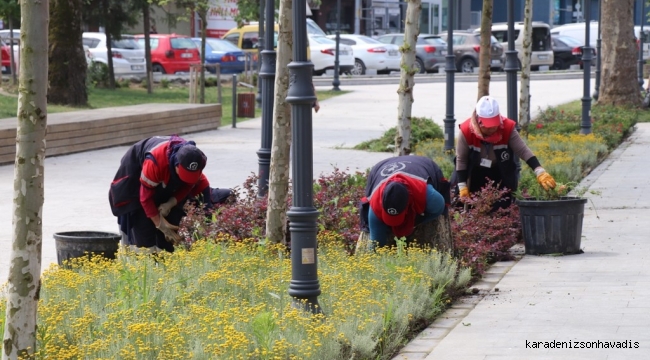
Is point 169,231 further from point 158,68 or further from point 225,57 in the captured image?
point 158,68

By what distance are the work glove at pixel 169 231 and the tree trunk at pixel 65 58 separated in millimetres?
15994

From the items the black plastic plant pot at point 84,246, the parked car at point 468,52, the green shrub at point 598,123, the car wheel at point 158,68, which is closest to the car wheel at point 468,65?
the parked car at point 468,52

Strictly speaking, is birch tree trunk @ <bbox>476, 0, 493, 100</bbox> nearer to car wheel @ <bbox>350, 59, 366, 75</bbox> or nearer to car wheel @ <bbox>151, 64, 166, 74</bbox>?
car wheel @ <bbox>151, 64, 166, 74</bbox>

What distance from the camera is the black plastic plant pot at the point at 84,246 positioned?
8180 mm

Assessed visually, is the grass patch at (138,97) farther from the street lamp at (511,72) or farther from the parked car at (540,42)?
the parked car at (540,42)

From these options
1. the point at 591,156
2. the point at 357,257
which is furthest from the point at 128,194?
the point at 591,156

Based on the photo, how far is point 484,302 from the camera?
7.62 m

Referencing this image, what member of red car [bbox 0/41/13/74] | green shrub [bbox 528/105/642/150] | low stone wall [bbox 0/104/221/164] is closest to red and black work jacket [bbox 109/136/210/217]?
low stone wall [bbox 0/104/221/164]

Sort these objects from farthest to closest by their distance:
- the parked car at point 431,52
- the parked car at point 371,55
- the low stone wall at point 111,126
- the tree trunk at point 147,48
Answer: the parked car at point 431,52 < the parked car at point 371,55 < the tree trunk at point 147,48 < the low stone wall at point 111,126

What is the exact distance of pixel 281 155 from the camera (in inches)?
334

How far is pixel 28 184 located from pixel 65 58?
19.5 metres

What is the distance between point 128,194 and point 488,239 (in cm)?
292

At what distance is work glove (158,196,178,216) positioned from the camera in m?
8.58

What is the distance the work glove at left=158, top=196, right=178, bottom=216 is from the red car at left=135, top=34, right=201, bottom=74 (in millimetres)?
29252
